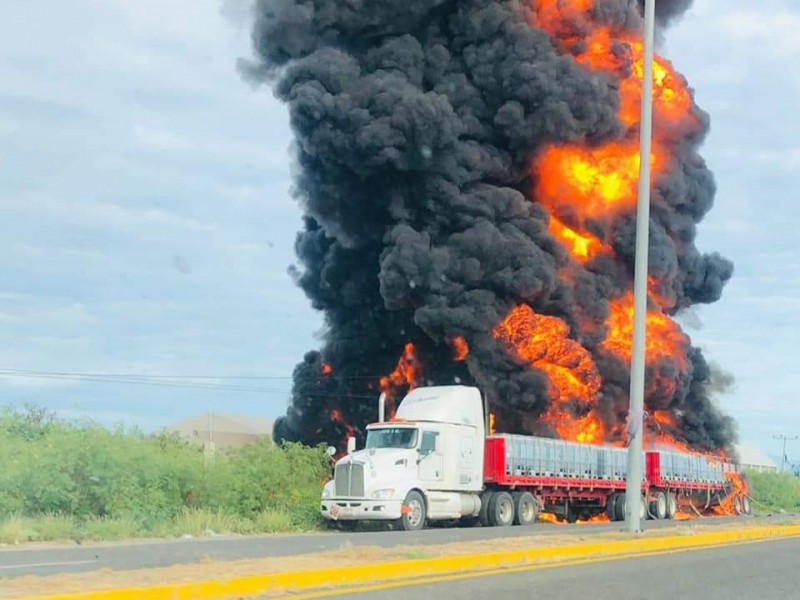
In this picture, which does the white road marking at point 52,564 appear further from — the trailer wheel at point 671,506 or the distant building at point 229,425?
the distant building at point 229,425

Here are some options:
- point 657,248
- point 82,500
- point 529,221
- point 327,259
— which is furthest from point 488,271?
point 82,500

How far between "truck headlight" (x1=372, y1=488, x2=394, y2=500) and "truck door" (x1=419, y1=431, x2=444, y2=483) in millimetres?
1388

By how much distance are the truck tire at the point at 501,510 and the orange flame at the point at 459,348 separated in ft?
37.2

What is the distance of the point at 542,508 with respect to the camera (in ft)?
98.7

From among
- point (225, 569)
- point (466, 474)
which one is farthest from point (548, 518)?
point (225, 569)

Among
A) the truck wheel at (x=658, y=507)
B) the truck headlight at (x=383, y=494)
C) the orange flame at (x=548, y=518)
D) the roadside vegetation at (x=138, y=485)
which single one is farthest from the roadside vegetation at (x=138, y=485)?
the truck wheel at (x=658, y=507)

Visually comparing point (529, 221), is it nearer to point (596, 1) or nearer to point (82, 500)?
point (596, 1)

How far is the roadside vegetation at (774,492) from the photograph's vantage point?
49312 millimetres

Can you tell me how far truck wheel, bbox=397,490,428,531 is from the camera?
2473cm

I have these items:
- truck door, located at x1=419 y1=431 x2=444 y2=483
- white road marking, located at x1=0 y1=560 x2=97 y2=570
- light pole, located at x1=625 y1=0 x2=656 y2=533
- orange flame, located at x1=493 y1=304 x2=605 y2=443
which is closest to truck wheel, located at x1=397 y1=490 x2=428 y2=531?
truck door, located at x1=419 y1=431 x2=444 y2=483

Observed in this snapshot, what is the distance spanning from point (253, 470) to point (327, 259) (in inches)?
841

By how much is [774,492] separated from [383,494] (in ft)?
105

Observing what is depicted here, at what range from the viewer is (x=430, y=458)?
2614 cm

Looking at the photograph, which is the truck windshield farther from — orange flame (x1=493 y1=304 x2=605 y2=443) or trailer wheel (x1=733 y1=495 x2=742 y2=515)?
trailer wheel (x1=733 y1=495 x2=742 y2=515)
